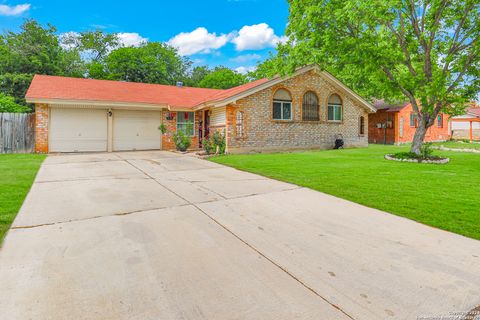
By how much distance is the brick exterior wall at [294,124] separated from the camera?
1393cm

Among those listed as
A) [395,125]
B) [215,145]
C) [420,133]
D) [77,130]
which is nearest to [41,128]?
[77,130]

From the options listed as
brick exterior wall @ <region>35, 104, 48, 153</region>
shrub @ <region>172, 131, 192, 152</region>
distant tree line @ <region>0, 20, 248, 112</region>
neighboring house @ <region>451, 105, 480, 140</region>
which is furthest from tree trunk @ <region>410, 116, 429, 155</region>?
distant tree line @ <region>0, 20, 248, 112</region>

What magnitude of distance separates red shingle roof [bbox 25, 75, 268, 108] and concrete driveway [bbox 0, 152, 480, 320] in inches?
393

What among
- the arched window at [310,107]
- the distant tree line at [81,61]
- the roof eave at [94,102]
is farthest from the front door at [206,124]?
the distant tree line at [81,61]

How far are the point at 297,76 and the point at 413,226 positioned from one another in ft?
41.9

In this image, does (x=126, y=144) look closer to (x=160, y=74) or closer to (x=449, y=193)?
(x=449, y=193)

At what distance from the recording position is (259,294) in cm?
216

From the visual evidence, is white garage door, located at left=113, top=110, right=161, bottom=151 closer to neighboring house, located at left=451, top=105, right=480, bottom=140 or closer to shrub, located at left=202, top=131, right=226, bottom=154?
shrub, located at left=202, top=131, right=226, bottom=154

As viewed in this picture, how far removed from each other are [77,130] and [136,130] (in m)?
2.86

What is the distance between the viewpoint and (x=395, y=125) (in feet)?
73.3

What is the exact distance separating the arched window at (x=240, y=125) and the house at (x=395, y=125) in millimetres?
14774

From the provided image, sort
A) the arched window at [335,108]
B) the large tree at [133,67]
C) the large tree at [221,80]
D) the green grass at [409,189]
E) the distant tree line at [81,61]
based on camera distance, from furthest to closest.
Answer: the large tree at [221,80], the large tree at [133,67], the distant tree line at [81,61], the arched window at [335,108], the green grass at [409,189]

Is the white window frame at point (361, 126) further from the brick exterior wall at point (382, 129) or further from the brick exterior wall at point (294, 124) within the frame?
the brick exterior wall at point (382, 129)

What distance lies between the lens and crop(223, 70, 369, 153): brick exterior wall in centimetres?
1393
